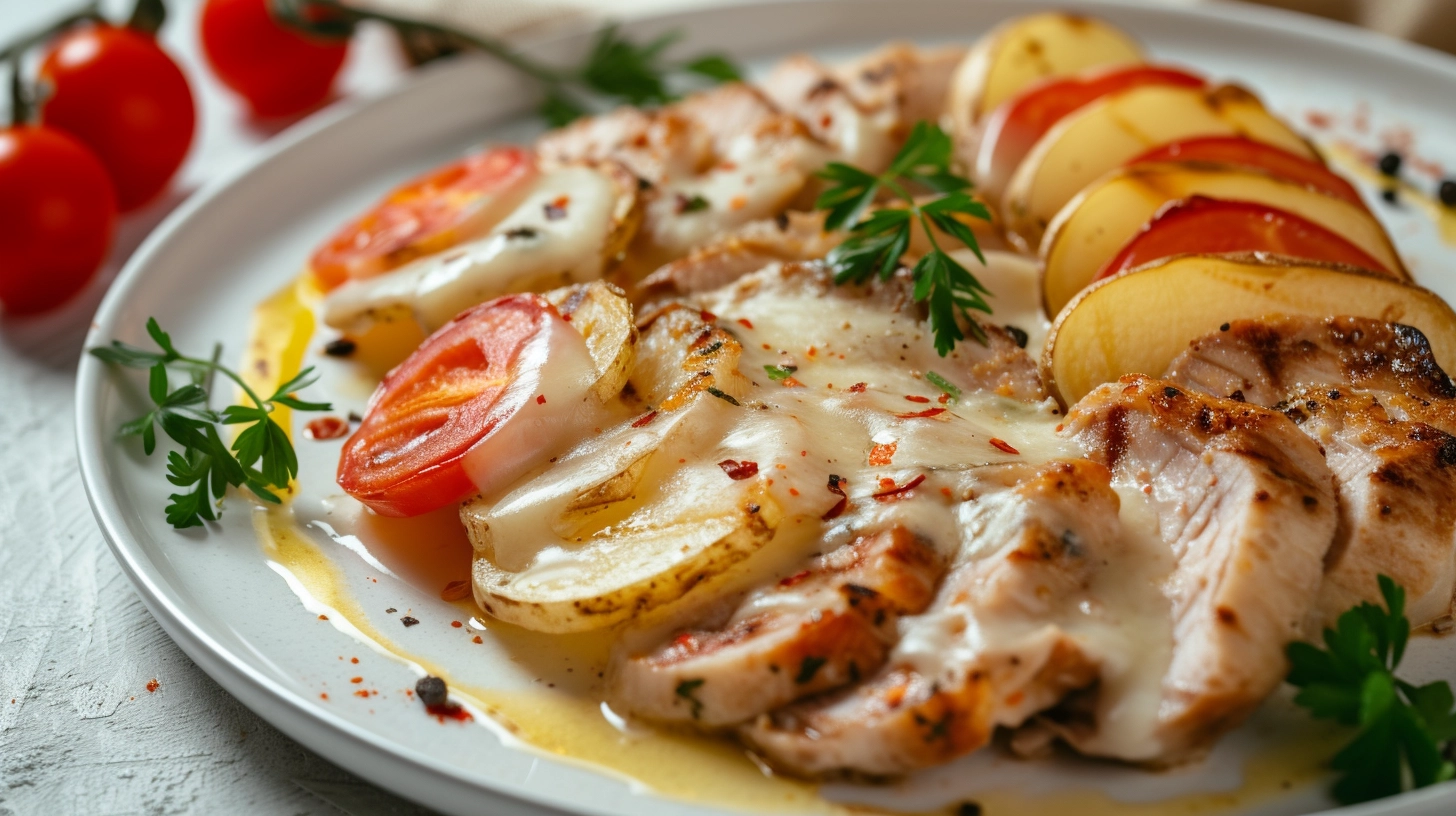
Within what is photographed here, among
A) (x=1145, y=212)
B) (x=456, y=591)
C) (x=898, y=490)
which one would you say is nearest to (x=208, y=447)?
(x=456, y=591)

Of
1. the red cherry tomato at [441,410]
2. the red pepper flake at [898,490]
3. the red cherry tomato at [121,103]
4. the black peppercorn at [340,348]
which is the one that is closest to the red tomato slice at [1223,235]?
the red pepper flake at [898,490]

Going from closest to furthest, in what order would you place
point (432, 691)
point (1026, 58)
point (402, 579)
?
point (432, 691) < point (402, 579) < point (1026, 58)

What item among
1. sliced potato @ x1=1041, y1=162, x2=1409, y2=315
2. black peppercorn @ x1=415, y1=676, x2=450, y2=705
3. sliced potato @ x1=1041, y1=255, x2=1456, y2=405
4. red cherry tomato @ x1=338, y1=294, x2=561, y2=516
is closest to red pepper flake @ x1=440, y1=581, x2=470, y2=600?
red cherry tomato @ x1=338, y1=294, x2=561, y2=516

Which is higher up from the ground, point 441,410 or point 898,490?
point 898,490

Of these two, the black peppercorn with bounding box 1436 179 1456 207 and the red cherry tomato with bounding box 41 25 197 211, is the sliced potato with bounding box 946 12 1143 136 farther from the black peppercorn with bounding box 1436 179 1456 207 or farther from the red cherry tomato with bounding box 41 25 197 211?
the red cherry tomato with bounding box 41 25 197 211

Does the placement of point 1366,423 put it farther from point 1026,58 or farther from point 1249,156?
point 1026,58

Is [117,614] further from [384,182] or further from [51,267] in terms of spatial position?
[384,182]
